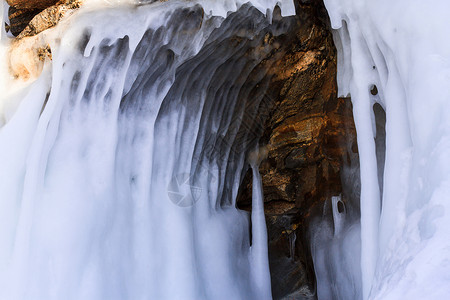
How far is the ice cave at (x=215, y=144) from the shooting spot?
6.23ft

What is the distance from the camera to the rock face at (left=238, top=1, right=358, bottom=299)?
2.76 meters

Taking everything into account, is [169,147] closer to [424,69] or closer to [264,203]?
[264,203]

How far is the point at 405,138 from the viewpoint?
1809mm

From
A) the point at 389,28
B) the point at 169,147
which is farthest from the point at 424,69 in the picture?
the point at 169,147

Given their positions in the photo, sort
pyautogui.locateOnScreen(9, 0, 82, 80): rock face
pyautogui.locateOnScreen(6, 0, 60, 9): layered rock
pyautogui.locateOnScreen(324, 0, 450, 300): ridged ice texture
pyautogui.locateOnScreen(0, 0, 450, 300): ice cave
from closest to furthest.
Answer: pyautogui.locateOnScreen(324, 0, 450, 300): ridged ice texture < pyautogui.locateOnScreen(0, 0, 450, 300): ice cave < pyautogui.locateOnScreen(9, 0, 82, 80): rock face < pyautogui.locateOnScreen(6, 0, 60, 9): layered rock

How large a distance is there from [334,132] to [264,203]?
24.5 inches

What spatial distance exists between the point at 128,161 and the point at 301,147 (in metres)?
1.02

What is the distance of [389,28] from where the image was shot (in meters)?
1.98

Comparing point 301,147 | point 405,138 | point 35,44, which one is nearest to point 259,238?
point 301,147

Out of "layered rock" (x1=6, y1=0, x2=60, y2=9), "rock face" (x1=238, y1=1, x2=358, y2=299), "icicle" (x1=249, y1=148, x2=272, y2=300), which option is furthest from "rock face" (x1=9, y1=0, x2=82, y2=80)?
"icicle" (x1=249, y1=148, x2=272, y2=300)

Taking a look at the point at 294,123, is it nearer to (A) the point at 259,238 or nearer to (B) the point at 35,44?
(A) the point at 259,238

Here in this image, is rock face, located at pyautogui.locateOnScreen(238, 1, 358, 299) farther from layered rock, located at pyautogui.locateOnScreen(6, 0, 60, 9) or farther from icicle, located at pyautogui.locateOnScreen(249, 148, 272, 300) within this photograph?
layered rock, located at pyautogui.locateOnScreen(6, 0, 60, 9)

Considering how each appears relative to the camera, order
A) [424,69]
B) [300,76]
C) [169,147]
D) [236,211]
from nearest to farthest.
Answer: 1. [424,69]
2. [169,147]
3. [300,76]
4. [236,211]

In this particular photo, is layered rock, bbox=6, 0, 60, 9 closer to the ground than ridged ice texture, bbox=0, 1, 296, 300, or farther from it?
farther from it
